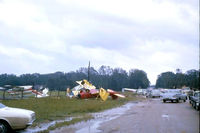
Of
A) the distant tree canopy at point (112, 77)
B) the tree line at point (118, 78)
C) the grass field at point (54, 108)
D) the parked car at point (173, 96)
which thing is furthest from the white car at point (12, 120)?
the distant tree canopy at point (112, 77)

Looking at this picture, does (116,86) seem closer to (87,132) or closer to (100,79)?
(100,79)

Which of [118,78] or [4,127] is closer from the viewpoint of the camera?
[4,127]

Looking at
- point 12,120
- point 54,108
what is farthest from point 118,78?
point 12,120

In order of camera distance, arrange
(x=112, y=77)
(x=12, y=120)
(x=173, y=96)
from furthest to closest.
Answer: (x=112, y=77) → (x=173, y=96) → (x=12, y=120)

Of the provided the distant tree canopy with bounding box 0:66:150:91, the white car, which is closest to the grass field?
the white car

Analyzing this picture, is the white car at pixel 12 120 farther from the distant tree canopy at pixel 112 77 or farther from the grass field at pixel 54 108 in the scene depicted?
the distant tree canopy at pixel 112 77

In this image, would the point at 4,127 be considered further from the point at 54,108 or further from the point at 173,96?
the point at 173,96

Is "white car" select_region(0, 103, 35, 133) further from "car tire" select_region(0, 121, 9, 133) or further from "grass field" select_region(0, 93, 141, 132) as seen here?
"grass field" select_region(0, 93, 141, 132)

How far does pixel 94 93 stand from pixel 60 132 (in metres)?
25.8

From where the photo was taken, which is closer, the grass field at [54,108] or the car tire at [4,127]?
the car tire at [4,127]

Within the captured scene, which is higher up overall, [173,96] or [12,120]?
[173,96]

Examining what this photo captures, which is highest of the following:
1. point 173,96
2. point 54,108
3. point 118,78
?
point 118,78

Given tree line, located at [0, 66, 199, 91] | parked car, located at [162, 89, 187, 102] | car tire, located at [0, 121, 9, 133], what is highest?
tree line, located at [0, 66, 199, 91]

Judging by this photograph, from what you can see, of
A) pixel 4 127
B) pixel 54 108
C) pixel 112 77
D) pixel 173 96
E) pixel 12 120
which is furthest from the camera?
pixel 112 77
